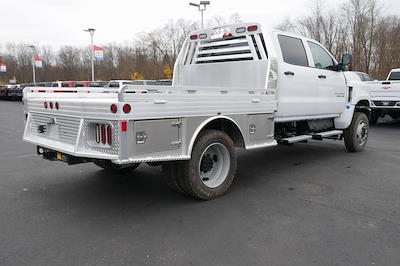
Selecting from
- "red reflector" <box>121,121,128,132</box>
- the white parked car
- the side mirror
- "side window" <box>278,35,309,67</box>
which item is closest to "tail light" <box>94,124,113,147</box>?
"red reflector" <box>121,121,128,132</box>

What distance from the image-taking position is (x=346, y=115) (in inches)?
302

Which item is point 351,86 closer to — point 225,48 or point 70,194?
point 225,48

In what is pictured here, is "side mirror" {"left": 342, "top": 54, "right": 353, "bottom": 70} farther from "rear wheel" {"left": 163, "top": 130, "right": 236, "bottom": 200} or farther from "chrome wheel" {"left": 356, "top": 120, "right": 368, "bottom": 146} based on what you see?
"rear wheel" {"left": 163, "top": 130, "right": 236, "bottom": 200}

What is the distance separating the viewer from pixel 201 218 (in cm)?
410

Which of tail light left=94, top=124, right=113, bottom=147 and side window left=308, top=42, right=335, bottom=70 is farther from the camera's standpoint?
side window left=308, top=42, right=335, bottom=70

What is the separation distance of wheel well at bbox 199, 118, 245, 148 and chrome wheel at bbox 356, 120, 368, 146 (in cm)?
412

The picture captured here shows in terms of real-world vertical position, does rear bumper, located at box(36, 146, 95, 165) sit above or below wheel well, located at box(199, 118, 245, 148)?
below

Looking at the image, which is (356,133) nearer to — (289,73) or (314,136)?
(314,136)

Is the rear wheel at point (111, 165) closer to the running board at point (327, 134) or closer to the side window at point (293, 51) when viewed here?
the side window at point (293, 51)

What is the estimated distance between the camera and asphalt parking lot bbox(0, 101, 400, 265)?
3258 millimetres

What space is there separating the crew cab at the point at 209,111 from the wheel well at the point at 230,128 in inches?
0.6

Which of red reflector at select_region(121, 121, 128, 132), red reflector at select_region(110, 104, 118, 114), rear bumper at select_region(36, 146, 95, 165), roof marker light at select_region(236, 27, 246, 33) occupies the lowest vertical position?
rear bumper at select_region(36, 146, 95, 165)

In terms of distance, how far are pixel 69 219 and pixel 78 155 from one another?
0.79 meters

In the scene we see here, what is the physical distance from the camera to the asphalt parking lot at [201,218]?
128 inches
